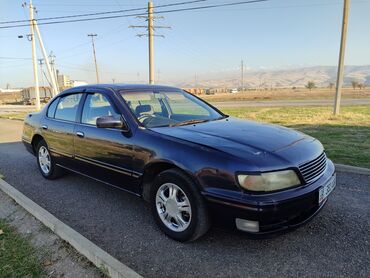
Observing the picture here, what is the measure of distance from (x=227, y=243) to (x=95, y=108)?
96.2 inches

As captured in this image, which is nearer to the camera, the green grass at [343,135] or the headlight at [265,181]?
the headlight at [265,181]

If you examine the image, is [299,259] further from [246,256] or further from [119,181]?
[119,181]

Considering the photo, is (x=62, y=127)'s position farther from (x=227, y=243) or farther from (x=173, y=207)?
(x=227, y=243)

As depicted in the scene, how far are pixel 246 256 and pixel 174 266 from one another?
67 cm

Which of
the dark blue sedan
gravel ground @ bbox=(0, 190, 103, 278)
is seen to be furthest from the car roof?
gravel ground @ bbox=(0, 190, 103, 278)

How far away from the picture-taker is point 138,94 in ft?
14.3

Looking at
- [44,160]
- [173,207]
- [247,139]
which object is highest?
[247,139]

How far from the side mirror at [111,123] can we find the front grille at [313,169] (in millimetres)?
1916

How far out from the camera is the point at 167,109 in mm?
4453

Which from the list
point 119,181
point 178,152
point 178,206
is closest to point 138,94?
point 119,181

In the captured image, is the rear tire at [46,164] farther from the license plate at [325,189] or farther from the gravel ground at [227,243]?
the license plate at [325,189]

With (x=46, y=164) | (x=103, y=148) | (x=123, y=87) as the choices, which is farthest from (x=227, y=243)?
(x=46, y=164)

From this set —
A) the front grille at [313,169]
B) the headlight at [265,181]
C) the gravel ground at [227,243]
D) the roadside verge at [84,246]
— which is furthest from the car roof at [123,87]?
the front grille at [313,169]

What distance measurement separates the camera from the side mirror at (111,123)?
373cm
